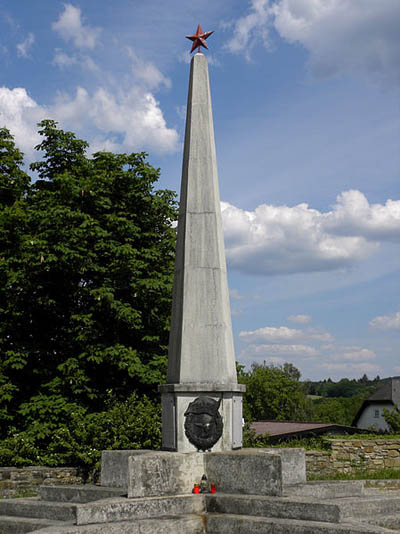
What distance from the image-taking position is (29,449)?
13891mm

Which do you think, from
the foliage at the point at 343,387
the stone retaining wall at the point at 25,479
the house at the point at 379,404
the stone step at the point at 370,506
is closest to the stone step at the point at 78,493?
the stone retaining wall at the point at 25,479

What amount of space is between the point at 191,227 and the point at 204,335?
5.25 feet

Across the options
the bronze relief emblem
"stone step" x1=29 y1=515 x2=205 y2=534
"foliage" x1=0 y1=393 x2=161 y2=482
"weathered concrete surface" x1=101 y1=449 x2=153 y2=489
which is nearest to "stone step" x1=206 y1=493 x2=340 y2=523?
"stone step" x1=29 y1=515 x2=205 y2=534

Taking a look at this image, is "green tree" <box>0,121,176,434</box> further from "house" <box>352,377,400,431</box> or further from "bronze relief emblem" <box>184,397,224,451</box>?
"house" <box>352,377,400,431</box>

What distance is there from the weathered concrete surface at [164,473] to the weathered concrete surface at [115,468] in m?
1.34

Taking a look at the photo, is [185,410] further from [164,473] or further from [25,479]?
[25,479]

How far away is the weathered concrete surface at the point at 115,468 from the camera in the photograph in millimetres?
8852

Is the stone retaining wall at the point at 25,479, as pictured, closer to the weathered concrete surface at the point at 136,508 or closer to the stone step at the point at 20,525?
the stone step at the point at 20,525

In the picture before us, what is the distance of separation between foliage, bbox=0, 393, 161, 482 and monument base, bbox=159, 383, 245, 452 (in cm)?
528

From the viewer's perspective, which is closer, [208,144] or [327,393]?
[208,144]

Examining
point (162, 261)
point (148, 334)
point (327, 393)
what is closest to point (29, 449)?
point (148, 334)

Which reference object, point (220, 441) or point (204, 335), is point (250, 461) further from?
point (204, 335)

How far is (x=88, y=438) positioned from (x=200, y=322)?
6.99 metres

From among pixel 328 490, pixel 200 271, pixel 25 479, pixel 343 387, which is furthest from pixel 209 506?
pixel 343 387
